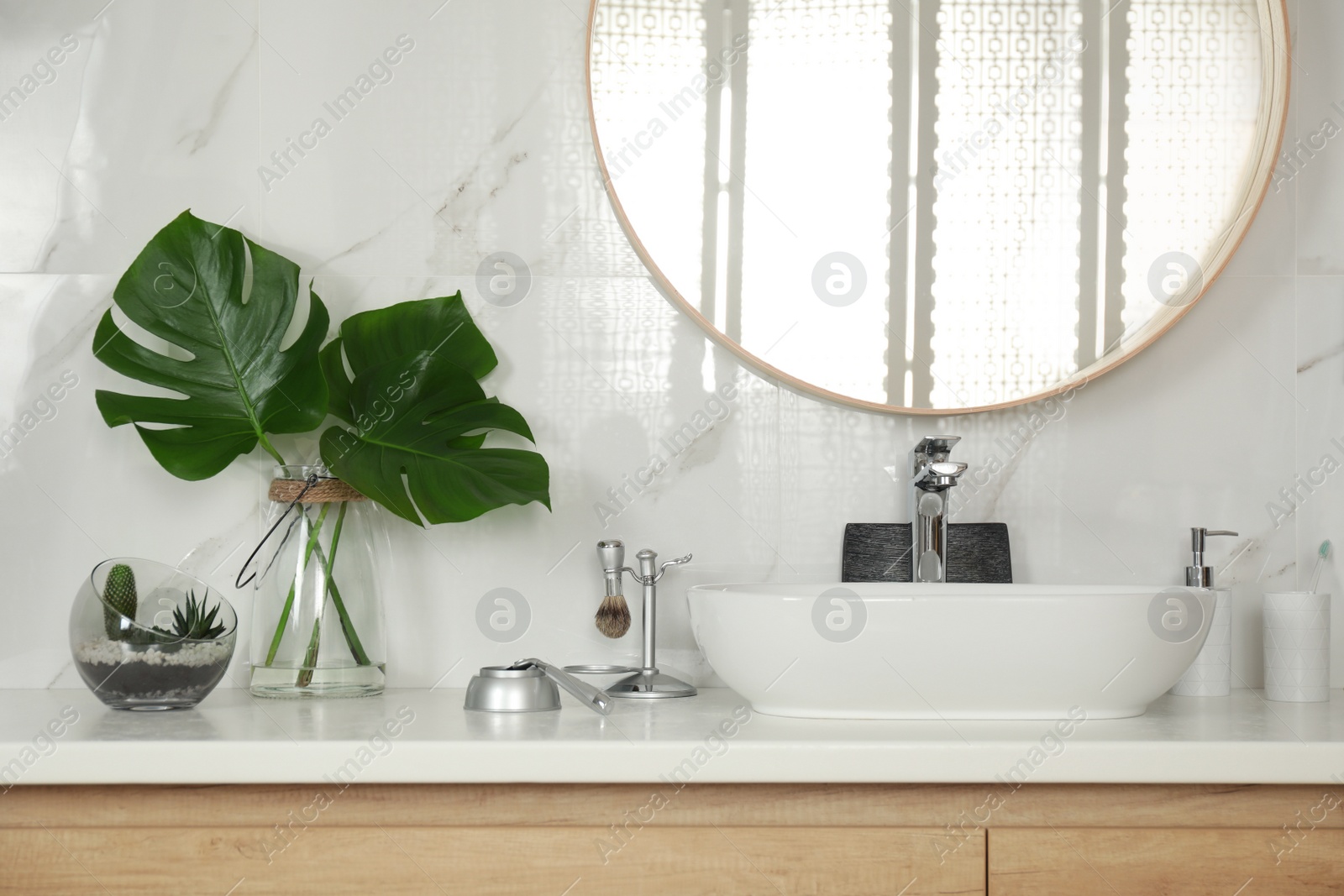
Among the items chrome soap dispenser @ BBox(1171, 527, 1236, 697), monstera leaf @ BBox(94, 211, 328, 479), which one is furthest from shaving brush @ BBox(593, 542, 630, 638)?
chrome soap dispenser @ BBox(1171, 527, 1236, 697)

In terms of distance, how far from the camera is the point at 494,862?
747 millimetres

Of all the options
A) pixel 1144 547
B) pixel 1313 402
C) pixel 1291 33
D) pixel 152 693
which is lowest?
pixel 152 693

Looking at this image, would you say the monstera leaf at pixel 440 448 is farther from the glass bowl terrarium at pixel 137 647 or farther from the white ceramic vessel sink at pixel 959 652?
the white ceramic vessel sink at pixel 959 652

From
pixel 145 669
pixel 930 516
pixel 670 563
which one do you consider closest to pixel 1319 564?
pixel 930 516

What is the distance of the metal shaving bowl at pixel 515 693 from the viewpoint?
2.98ft

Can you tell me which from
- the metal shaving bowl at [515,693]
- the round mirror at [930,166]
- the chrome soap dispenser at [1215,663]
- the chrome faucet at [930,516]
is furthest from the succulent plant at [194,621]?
the chrome soap dispenser at [1215,663]

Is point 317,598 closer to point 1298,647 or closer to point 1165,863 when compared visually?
point 1165,863

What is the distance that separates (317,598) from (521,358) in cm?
35

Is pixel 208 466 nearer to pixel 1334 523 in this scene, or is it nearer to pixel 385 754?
pixel 385 754

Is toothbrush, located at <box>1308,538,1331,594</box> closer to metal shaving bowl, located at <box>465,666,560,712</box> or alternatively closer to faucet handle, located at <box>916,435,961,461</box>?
faucet handle, located at <box>916,435,961,461</box>

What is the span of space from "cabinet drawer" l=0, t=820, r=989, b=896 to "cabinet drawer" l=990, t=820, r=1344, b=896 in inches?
1.3

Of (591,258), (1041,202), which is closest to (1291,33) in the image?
(1041,202)

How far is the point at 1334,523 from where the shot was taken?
3.81 ft

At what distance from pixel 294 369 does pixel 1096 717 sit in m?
0.86
